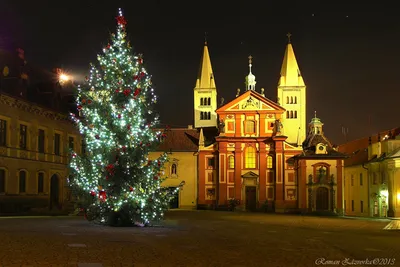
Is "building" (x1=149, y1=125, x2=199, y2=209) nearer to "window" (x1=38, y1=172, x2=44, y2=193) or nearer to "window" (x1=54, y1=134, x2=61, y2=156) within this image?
"window" (x1=54, y1=134, x2=61, y2=156)

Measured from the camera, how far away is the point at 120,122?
25.7m

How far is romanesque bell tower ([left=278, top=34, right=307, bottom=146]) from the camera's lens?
87.6m

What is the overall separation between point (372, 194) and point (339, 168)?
5210 mm

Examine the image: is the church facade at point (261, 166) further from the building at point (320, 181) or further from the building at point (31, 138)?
the building at point (31, 138)

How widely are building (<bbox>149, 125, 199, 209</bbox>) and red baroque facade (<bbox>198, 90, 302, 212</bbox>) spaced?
3.06 m

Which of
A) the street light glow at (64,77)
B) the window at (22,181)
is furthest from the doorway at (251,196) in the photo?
the window at (22,181)

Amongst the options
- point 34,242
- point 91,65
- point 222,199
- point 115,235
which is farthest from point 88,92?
point 222,199

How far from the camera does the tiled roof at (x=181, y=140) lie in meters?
69.7

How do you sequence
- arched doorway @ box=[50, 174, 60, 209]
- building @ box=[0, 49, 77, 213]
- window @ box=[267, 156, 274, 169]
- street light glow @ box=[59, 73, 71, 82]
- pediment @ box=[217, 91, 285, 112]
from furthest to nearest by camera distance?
window @ box=[267, 156, 274, 169] → pediment @ box=[217, 91, 285, 112] → street light glow @ box=[59, 73, 71, 82] → arched doorway @ box=[50, 174, 60, 209] → building @ box=[0, 49, 77, 213]

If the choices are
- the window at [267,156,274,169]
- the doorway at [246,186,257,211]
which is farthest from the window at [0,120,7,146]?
the window at [267,156,274,169]

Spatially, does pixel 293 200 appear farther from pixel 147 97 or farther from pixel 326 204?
pixel 147 97

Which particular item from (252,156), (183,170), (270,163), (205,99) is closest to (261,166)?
(270,163)

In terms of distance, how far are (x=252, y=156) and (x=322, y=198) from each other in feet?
31.3

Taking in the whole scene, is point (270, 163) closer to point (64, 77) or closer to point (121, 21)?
point (64, 77)
